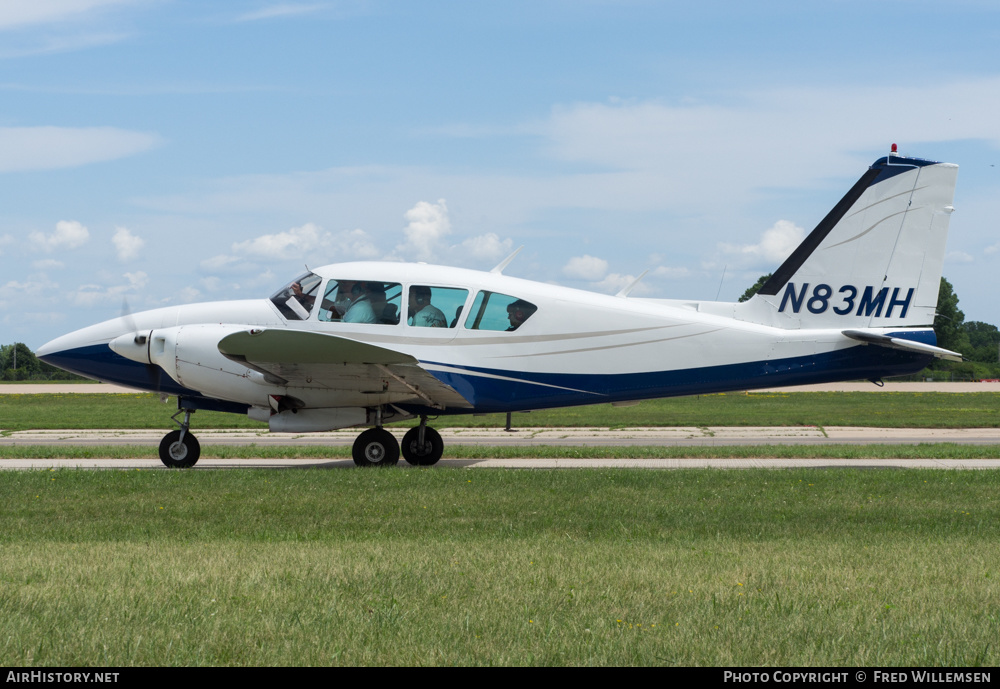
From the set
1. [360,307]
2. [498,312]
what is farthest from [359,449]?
[498,312]

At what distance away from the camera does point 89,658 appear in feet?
16.3

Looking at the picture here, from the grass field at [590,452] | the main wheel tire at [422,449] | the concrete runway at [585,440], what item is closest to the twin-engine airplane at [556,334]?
the main wheel tire at [422,449]

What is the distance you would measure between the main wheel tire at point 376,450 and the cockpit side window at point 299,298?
7.74 feet

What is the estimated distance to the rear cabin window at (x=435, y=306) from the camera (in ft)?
50.1

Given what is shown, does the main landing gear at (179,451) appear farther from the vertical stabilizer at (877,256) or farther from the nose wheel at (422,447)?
the vertical stabilizer at (877,256)

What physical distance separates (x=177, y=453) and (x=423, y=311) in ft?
16.1

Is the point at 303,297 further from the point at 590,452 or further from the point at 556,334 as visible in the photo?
the point at 590,452

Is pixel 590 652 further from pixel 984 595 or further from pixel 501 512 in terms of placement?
pixel 501 512

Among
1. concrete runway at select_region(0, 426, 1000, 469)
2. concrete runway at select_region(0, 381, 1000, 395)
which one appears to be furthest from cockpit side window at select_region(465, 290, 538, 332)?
concrete runway at select_region(0, 381, 1000, 395)

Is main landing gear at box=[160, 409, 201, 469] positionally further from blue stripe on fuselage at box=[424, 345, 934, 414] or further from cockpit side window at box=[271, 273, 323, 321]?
blue stripe on fuselage at box=[424, 345, 934, 414]

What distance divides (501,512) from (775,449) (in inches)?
424

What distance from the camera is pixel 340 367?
48.7 ft

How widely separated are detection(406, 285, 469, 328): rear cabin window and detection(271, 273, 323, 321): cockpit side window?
1621 mm

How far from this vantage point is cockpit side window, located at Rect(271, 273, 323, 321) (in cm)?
1534
